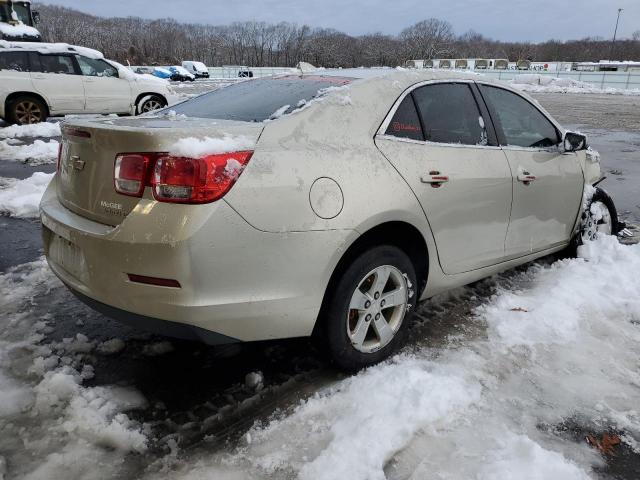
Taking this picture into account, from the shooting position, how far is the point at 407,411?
7.98 feet

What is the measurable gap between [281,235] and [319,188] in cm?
29

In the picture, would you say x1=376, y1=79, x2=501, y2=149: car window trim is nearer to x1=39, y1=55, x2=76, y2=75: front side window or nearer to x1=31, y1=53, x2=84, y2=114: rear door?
x1=31, y1=53, x2=84, y2=114: rear door

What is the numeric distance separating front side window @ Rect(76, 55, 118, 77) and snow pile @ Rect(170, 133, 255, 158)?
12260 millimetres

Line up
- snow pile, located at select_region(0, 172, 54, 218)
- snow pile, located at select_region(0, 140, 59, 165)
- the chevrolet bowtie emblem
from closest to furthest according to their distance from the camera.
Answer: the chevrolet bowtie emblem, snow pile, located at select_region(0, 172, 54, 218), snow pile, located at select_region(0, 140, 59, 165)

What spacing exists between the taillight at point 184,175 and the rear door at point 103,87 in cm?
1195

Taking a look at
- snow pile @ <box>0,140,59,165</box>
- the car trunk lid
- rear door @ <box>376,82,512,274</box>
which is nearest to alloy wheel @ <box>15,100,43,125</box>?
snow pile @ <box>0,140,59,165</box>

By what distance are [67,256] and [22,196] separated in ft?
14.3

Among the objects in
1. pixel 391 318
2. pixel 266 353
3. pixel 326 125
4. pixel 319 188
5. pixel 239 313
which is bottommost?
pixel 266 353

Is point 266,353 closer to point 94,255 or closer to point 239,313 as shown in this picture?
point 239,313

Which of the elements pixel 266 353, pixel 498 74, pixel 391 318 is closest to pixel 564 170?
pixel 391 318

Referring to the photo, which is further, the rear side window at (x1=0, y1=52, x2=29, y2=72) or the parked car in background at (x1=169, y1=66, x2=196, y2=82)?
the parked car in background at (x1=169, y1=66, x2=196, y2=82)

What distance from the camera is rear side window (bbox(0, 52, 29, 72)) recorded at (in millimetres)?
11852

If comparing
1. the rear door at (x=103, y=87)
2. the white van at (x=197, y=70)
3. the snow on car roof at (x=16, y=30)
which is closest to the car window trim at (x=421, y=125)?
the rear door at (x=103, y=87)

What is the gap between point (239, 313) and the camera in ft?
7.50
